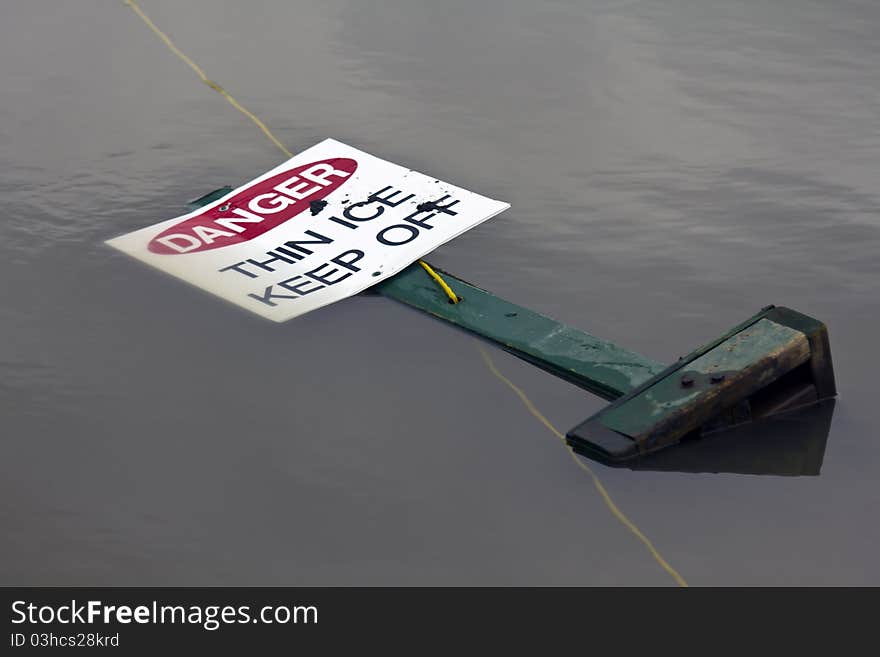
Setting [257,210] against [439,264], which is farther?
[257,210]

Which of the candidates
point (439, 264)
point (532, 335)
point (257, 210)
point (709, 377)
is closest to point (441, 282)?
point (439, 264)

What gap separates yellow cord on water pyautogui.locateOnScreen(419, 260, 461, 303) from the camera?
4.95 metres

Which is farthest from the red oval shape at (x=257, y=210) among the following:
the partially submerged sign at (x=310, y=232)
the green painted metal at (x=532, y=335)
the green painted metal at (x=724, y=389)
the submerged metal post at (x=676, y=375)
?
the green painted metal at (x=724, y=389)

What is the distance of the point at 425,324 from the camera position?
4.90 m

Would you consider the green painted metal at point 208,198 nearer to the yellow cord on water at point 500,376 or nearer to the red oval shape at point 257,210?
the red oval shape at point 257,210

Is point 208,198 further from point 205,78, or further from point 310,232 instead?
point 205,78

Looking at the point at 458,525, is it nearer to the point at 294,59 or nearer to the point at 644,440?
the point at 644,440

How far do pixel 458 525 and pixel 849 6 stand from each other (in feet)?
13.2

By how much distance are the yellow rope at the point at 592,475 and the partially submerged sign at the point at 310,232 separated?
2.09ft

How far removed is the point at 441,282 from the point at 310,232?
0.61 m

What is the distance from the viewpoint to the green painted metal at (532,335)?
14.8 ft

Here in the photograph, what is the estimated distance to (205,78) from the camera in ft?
21.3

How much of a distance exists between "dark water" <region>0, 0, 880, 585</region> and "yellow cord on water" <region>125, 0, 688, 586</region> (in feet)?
0.10

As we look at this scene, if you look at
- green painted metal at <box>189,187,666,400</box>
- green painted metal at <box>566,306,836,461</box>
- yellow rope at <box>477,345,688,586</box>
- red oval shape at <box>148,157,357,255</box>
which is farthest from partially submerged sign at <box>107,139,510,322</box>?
green painted metal at <box>566,306,836,461</box>
